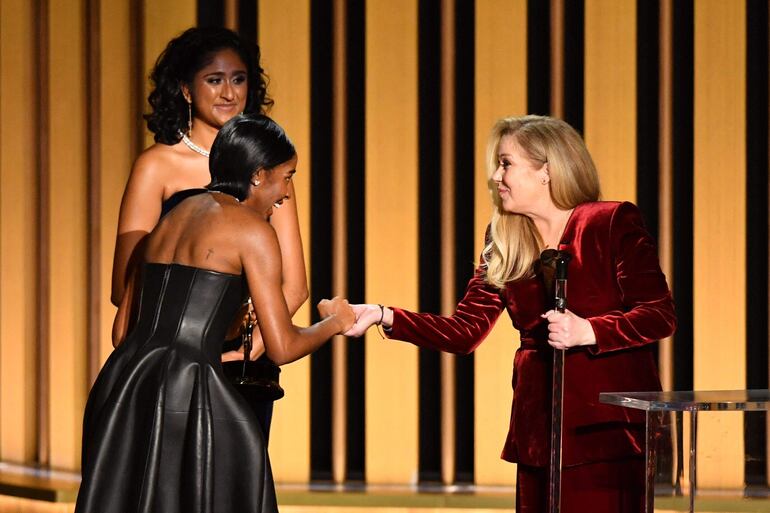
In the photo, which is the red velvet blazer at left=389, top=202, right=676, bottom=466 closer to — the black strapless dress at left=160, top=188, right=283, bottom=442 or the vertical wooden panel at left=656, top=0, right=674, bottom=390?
the black strapless dress at left=160, top=188, right=283, bottom=442

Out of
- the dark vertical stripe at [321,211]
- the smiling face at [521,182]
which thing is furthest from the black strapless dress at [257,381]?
the dark vertical stripe at [321,211]

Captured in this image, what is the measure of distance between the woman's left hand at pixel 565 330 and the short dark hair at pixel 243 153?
73cm

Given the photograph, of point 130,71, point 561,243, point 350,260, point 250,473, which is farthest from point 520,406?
point 130,71

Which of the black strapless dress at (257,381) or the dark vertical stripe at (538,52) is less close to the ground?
the dark vertical stripe at (538,52)

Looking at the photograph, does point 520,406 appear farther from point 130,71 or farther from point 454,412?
point 130,71

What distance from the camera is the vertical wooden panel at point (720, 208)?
4.81 m

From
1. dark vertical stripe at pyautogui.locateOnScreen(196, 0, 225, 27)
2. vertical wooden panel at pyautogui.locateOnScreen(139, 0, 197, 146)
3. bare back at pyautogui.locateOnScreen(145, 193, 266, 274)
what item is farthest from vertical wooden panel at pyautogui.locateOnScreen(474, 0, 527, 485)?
bare back at pyautogui.locateOnScreen(145, 193, 266, 274)

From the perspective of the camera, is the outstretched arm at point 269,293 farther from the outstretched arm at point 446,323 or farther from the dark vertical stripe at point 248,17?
the dark vertical stripe at point 248,17

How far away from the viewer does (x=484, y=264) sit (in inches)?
128

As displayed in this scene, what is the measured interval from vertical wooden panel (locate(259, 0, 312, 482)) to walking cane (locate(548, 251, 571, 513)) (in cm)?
228

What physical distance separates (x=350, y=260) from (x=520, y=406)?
7.50ft

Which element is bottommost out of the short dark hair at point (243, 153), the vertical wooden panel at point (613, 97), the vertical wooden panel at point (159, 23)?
the short dark hair at point (243, 153)

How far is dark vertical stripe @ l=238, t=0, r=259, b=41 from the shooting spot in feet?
17.4

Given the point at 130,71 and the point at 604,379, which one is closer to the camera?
the point at 604,379
